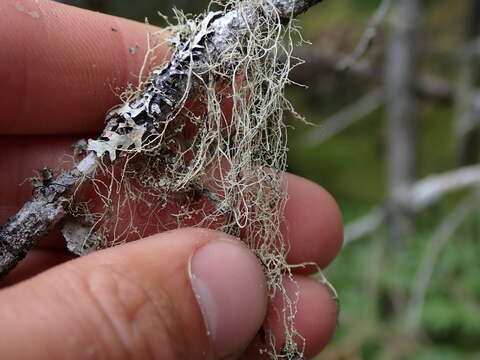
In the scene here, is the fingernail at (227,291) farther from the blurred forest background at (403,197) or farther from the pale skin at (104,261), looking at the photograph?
the blurred forest background at (403,197)

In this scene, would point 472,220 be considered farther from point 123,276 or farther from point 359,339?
point 123,276

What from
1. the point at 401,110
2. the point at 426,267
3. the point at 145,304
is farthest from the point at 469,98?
the point at 145,304

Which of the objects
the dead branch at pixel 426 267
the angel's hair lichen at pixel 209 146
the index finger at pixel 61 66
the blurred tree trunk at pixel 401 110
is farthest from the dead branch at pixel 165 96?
the blurred tree trunk at pixel 401 110

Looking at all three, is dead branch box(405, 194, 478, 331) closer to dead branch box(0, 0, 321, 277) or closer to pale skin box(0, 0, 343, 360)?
pale skin box(0, 0, 343, 360)

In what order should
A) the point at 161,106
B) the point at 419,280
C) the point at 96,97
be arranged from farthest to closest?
the point at 419,280, the point at 96,97, the point at 161,106

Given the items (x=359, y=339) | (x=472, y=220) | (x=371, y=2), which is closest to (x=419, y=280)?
(x=359, y=339)

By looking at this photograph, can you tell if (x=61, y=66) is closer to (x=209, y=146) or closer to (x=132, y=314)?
(x=209, y=146)
